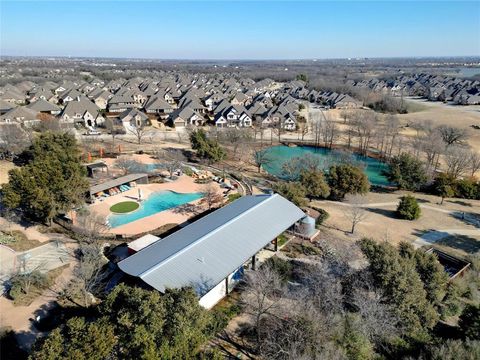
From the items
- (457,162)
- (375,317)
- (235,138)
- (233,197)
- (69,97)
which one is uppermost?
(69,97)

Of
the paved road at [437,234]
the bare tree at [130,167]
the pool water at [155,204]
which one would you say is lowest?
the pool water at [155,204]

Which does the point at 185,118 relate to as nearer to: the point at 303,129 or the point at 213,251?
the point at 303,129

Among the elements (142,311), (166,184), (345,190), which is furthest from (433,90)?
(142,311)

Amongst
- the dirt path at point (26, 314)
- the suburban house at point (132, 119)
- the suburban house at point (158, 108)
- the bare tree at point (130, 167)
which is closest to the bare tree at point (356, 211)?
the dirt path at point (26, 314)

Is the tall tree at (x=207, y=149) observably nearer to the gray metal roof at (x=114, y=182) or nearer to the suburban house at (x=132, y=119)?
the gray metal roof at (x=114, y=182)

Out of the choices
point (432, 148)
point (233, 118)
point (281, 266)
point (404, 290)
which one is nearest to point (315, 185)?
point (281, 266)

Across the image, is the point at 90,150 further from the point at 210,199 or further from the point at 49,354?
the point at 49,354
